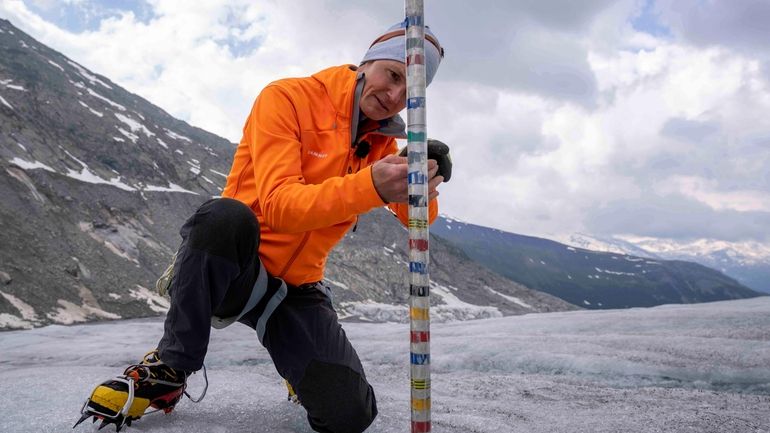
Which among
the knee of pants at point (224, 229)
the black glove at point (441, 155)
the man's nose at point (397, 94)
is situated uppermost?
the man's nose at point (397, 94)

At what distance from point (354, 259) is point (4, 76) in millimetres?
44992

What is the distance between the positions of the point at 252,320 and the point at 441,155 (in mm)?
1955

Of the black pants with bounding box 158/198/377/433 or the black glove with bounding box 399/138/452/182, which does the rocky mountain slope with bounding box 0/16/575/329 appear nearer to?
the black pants with bounding box 158/198/377/433

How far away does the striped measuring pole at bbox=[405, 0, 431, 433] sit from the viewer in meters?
2.53

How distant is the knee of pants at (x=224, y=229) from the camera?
3.33m

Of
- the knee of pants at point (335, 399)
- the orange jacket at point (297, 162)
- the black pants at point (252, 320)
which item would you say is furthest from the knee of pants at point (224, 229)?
the knee of pants at point (335, 399)

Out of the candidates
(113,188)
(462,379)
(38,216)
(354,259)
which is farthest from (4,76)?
(462,379)

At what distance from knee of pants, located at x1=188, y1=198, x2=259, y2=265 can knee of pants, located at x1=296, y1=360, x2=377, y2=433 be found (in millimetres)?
997

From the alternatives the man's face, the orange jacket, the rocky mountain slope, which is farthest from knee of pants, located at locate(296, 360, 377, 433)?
the rocky mountain slope

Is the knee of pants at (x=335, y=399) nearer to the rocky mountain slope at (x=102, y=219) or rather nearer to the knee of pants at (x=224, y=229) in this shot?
the knee of pants at (x=224, y=229)

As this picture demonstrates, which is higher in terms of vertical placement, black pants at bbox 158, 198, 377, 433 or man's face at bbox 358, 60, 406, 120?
man's face at bbox 358, 60, 406, 120

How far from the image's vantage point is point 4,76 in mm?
60844

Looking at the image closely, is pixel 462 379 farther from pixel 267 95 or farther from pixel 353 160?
pixel 267 95

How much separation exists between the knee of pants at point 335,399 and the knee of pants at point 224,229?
3.27 feet
